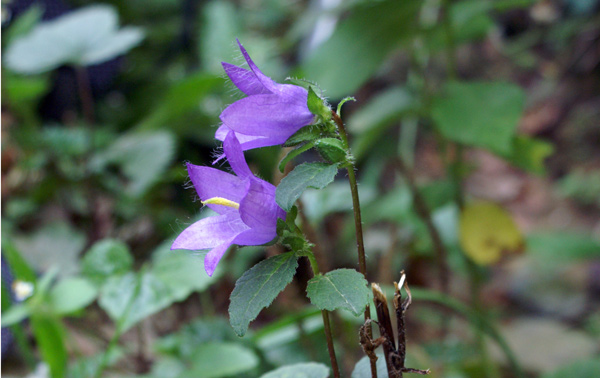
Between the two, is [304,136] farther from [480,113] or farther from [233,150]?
[480,113]

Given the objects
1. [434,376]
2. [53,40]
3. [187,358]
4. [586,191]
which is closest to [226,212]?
A: [187,358]

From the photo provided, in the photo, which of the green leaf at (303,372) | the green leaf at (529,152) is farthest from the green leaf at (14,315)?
the green leaf at (529,152)

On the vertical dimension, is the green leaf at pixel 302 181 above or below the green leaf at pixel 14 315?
above

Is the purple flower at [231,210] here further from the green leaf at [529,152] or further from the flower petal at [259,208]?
the green leaf at [529,152]

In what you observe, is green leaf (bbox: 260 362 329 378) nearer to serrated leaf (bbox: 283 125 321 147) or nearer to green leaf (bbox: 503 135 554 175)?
serrated leaf (bbox: 283 125 321 147)

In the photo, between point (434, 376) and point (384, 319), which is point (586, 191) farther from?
point (384, 319)

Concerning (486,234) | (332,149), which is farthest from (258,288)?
(486,234)
